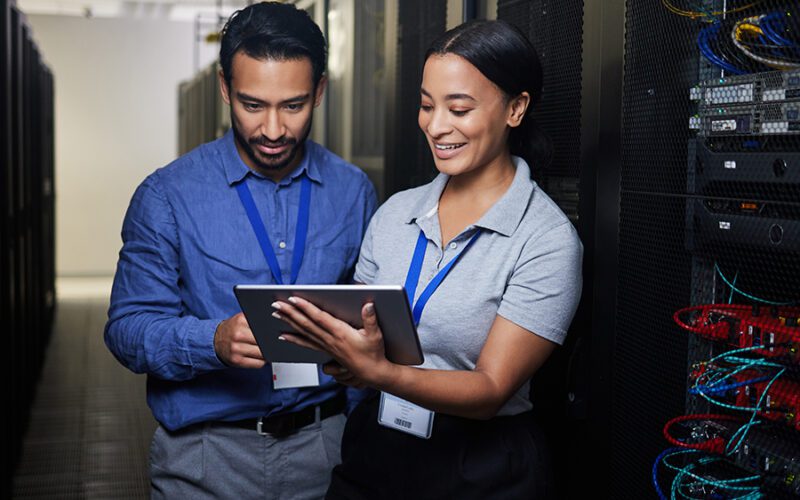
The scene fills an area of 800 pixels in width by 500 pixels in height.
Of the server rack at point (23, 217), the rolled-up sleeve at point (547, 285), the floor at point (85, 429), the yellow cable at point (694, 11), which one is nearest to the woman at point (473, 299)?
the rolled-up sleeve at point (547, 285)

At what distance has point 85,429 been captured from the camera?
4.47 m

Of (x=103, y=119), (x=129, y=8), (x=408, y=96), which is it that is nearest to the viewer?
(x=408, y=96)

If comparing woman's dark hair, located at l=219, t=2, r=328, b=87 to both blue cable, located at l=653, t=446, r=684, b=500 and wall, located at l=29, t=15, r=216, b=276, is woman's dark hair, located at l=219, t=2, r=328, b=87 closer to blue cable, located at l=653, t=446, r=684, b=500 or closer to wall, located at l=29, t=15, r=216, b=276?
blue cable, located at l=653, t=446, r=684, b=500

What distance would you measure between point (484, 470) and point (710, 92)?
2.21ft

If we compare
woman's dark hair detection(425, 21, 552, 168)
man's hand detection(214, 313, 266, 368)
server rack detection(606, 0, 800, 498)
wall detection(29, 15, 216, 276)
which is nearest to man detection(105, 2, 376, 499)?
man's hand detection(214, 313, 266, 368)

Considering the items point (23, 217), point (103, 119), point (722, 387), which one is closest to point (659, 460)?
point (722, 387)

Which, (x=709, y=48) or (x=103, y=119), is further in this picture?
(x=103, y=119)

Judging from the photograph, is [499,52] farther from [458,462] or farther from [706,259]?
[458,462]

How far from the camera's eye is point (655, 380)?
1.38 m

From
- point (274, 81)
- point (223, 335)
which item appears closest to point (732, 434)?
point (223, 335)

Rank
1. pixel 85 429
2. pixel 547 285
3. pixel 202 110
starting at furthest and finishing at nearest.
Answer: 1. pixel 202 110
2. pixel 85 429
3. pixel 547 285

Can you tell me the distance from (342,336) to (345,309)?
1.8 inches

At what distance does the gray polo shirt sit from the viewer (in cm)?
134

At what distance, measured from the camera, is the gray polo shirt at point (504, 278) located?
52.9 inches
